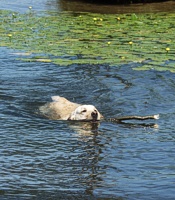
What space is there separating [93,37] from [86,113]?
7319 millimetres

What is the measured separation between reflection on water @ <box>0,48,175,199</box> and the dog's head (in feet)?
0.47

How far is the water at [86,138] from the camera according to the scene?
7707 mm

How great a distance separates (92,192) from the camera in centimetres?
753

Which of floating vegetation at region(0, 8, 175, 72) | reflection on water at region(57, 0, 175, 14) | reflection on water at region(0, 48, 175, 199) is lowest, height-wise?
reflection on water at region(0, 48, 175, 199)

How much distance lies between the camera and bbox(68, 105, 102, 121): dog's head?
1066 cm

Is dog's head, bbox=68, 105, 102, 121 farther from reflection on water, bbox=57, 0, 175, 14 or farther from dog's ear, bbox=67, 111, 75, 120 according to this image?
reflection on water, bbox=57, 0, 175, 14

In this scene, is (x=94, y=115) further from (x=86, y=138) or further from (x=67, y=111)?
(x=86, y=138)

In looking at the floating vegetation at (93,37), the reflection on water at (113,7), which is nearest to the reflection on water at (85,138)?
the floating vegetation at (93,37)

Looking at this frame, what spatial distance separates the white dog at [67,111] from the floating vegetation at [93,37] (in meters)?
3.16

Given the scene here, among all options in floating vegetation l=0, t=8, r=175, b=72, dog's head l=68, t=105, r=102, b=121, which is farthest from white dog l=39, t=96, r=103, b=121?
floating vegetation l=0, t=8, r=175, b=72

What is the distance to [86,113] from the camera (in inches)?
420

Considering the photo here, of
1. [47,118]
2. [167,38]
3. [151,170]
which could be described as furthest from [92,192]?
[167,38]

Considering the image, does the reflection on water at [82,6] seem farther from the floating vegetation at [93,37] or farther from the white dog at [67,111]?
the white dog at [67,111]

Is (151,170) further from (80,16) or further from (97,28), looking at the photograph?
(80,16)
